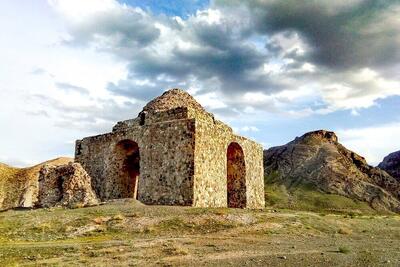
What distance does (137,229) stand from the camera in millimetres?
16906

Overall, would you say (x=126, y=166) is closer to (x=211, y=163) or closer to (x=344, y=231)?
(x=211, y=163)

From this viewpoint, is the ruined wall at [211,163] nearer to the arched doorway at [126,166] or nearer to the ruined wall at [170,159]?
the ruined wall at [170,159]

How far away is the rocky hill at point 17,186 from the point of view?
41406mm

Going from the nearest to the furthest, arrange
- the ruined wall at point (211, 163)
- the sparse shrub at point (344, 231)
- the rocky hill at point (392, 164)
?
the sparse shrub at point (344, 231) < the ruined wall at point (211, 163) < the rocky hill at point (392, 164)

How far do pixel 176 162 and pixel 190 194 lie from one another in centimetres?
210

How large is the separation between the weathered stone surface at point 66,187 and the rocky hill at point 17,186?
14789 mm

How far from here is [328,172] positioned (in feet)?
189

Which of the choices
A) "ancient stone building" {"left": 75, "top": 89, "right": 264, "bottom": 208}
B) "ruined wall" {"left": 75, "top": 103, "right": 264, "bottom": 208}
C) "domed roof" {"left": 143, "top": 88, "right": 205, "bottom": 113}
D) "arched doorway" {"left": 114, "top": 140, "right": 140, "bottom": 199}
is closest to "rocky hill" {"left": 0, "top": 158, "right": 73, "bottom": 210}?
"arched doorway" {"left": 114, "top": 140, "right": 140, "bottom": 199}

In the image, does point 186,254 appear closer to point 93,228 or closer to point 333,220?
point 93,228

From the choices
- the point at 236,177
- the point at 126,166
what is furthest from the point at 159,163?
the point at 236,177

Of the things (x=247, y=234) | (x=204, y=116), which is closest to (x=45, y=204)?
(x=204, y=116)

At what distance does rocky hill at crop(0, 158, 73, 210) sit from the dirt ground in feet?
75.7

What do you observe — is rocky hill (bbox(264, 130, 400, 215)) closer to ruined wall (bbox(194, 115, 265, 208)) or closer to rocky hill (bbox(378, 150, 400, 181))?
rocky hill (bbox(378, 150, 400, 181))

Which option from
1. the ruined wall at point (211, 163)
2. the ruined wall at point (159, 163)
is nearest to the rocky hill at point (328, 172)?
the ruined wall at point (211, 163)
